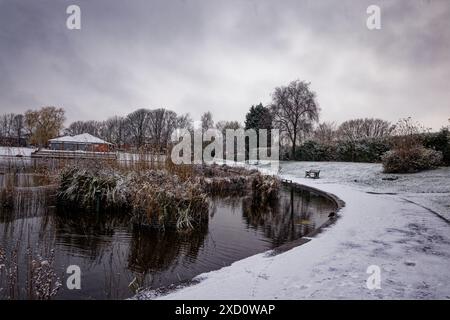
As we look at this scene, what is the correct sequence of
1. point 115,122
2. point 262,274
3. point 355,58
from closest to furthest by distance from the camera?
point 262,274 → point 355,58 → point 115,122

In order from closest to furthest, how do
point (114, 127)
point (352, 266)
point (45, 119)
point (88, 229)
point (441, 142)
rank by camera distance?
point (352, 266)
point (88, 229)
point (441, 142)
point (45, 119)
point (114, 127)

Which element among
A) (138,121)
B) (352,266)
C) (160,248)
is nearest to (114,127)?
(138,121)

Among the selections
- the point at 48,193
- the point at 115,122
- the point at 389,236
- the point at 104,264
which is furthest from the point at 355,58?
the point at 115,122

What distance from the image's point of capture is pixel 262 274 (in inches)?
127

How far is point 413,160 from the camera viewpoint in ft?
48.0

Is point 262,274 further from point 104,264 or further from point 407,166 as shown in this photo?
point 407,166

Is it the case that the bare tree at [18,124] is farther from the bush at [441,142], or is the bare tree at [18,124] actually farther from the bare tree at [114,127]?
the bush at [441,142]

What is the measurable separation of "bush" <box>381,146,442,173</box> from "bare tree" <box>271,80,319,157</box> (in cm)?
1694

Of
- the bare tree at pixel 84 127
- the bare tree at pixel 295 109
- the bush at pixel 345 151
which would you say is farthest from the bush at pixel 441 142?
the bare tree at pixel 84 127

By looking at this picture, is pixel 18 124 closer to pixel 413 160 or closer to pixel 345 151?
pixel 345 151

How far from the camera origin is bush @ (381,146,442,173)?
14.5m

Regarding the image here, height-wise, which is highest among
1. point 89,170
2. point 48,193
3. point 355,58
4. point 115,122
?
point 115,122

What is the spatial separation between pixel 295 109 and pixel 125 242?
98.4ft
